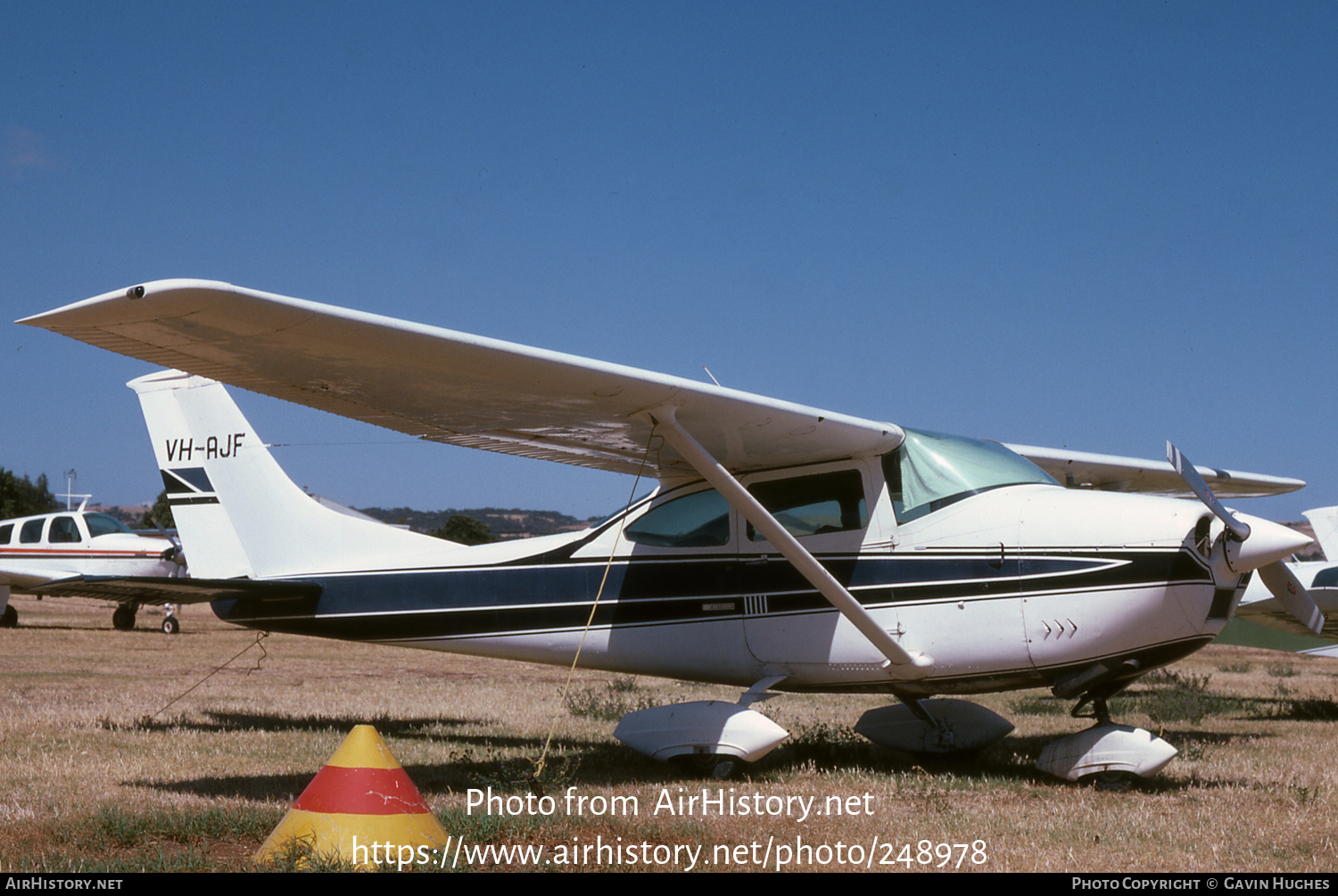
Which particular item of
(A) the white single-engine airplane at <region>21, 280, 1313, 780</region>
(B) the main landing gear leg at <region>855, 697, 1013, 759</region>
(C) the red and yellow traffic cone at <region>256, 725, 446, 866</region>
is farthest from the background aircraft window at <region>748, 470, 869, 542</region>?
(C) the red and yellow traffic cone at <region>256, 725, 446, 866</region>

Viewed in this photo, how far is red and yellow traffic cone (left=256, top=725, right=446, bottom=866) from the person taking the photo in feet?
13.1

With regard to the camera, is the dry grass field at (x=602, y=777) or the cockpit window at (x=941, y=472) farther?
the cockpit window at (x=941, y=472)

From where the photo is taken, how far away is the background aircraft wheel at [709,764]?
21.9 feet

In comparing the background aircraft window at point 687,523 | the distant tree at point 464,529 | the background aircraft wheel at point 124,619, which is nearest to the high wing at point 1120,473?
the background aircraft window at point 687,523

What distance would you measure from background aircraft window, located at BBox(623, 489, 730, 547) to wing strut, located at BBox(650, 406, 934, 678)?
93 centimetres

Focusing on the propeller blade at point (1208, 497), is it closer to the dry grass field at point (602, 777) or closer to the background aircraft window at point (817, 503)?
the dry grass field at point (602, 777)

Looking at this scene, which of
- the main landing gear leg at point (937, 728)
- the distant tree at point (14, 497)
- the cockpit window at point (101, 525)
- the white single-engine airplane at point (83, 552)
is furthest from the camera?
the distant tree at point (14, 497)

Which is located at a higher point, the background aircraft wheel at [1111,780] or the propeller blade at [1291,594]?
the propeller blade at [1291,594]

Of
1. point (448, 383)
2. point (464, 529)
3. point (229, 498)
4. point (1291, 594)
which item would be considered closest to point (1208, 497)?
point (1291, 594)

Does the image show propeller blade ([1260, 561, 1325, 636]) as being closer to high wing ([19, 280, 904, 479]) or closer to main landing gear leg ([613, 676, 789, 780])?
high wing ([19, 280, 904, 479])

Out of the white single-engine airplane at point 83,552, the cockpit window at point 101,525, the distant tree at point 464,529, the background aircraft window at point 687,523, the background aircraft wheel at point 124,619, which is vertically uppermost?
the background aircraft window at point 687,523

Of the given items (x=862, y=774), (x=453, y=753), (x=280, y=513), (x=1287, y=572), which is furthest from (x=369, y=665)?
(x=1287, y=572)

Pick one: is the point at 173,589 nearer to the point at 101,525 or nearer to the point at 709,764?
the point at 709,764

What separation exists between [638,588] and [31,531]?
20290mm
